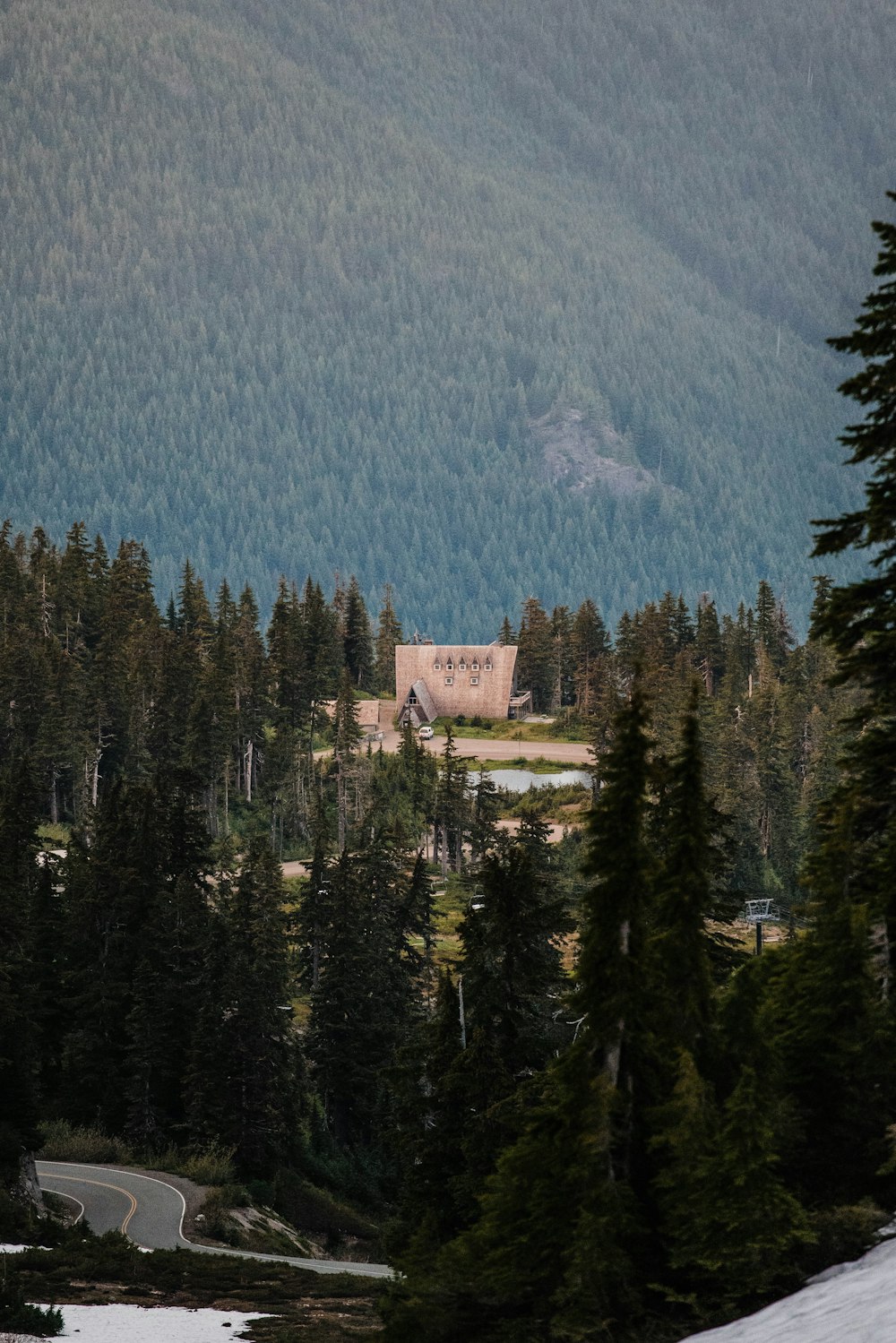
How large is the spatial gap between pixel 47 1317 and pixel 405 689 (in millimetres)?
125701

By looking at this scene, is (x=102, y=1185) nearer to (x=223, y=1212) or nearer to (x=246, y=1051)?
(x=223, y=1212)

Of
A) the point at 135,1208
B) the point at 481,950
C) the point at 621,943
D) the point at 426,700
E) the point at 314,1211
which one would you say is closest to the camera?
the point at 621,943

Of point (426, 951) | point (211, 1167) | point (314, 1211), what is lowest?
point (314, 1211)

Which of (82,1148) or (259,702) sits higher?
(259,702)

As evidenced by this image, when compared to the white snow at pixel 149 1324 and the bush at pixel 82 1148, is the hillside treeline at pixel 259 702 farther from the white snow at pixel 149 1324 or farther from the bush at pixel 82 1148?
the white snow at pixel 149 1324

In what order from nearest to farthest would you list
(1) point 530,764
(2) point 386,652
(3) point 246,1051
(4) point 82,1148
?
(4) point 82,1148 → (3) point 246,1051 → (1) point 530,764 → (2) point 386,652

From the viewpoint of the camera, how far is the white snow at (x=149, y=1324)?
31.0 meters

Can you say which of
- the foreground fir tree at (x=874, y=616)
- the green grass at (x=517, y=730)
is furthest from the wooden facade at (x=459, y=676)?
the foreground fir tree at (x=874, y=616)

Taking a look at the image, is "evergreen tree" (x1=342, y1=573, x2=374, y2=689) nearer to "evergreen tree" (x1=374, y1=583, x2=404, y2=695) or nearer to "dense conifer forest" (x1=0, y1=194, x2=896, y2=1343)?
"dense conifer forest" (x1=0, y1=194, x2=896, y2=1343)

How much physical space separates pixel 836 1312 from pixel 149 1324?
20.2 meters

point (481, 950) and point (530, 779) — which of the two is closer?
point (481, 950)

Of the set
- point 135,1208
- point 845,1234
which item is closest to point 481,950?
point 845,1234

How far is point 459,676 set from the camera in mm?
156625

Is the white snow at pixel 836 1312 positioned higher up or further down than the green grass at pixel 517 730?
further down
